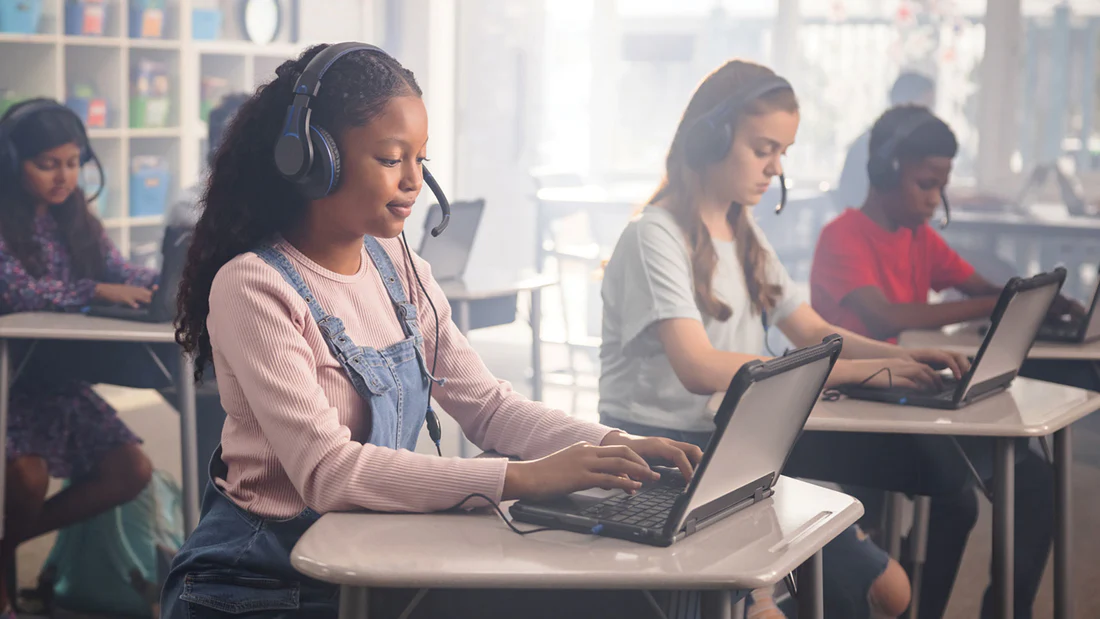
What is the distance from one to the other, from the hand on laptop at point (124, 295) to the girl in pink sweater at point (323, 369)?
4.51 feet

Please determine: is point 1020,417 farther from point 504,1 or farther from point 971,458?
point 504,1

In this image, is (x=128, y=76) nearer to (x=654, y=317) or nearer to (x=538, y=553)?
(x=654, y=317)

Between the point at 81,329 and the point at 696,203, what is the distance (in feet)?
4.49

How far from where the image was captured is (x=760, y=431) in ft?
4.10

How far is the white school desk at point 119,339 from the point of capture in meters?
2.50

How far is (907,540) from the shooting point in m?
2.57

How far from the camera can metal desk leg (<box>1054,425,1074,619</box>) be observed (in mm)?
2166

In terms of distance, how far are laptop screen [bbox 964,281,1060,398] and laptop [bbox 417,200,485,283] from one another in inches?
71.0

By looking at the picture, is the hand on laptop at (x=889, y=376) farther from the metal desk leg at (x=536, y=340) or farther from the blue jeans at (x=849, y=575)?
the metal desk leg at (x=536, y=340)

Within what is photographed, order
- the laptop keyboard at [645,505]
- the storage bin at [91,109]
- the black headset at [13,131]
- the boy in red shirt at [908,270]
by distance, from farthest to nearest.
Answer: the storage bin at [91,109]
the black headset at [13,131]
the boy in red shirt at [908,270]
the laptop keyboard at [645,505]

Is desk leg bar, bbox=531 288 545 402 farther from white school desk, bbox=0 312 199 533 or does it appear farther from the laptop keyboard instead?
the laptop keyboard

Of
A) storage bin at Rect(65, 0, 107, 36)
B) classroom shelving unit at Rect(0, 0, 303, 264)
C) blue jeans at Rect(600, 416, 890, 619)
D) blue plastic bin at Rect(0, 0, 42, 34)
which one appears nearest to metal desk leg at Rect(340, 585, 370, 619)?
blue jeans at Rect(600, 416, 890, 619)

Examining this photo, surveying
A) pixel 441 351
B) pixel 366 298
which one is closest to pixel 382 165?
pixel 366 298

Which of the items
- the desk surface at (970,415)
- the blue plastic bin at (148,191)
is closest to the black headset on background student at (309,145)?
the desk surface at (970,415)
